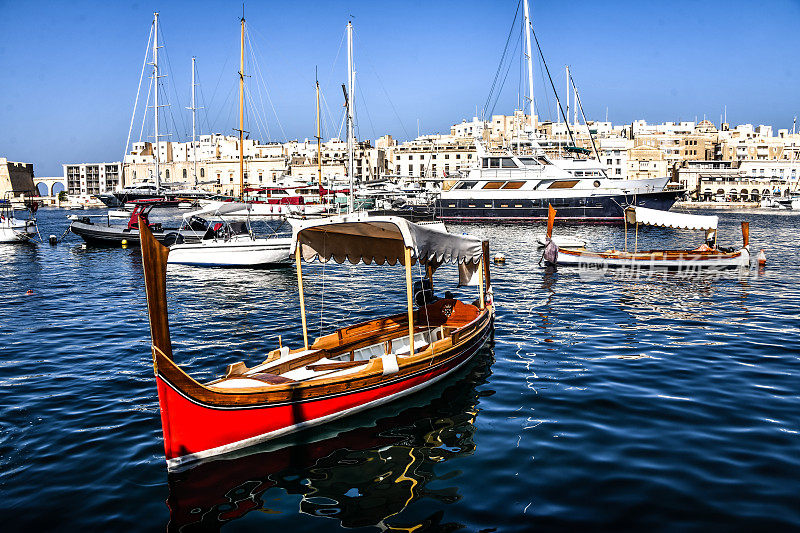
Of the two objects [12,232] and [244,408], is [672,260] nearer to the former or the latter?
[244,408]

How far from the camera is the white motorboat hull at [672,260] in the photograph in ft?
79.6

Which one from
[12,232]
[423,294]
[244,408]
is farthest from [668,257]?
[12,232]

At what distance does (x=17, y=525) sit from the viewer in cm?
616

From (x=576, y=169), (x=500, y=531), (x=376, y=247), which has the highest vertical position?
(x=576, y=169)

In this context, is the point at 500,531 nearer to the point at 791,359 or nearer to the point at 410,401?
the point at 410,401

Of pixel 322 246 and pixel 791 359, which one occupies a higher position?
pixel 322 246

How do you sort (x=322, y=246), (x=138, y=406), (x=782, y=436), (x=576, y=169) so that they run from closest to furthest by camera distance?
1. (x=782, y=436)
2. (x=138, y=406)
3. (x=322, y=246)
4. (x=576, y=169)

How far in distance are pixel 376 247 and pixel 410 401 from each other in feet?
12.1

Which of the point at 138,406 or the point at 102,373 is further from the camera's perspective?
the point at 102,373

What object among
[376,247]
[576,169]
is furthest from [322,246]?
[576,169]

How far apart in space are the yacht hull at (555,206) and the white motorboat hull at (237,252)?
104 ft

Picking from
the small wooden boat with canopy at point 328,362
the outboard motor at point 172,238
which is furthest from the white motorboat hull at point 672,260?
the outboard motor at point 172,238

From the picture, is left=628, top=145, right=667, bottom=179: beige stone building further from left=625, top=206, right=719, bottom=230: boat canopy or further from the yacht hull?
left=625, top=206, right=719, bottom=230: boat canopy

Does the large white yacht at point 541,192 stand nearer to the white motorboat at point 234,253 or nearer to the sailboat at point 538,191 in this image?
the sailboat at point 538,191
